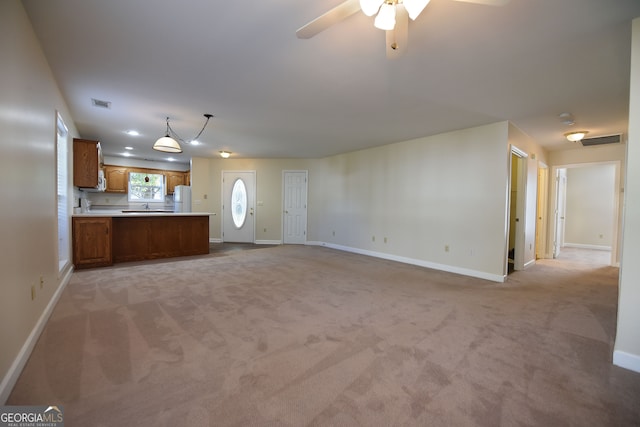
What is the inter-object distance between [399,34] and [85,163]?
209 inches

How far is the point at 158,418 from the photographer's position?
4.62ft

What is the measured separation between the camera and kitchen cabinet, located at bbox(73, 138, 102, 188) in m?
4.49

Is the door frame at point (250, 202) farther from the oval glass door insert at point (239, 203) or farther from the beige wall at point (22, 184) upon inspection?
the beige wall at point (22, 184)

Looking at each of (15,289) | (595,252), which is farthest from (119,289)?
(595,252)

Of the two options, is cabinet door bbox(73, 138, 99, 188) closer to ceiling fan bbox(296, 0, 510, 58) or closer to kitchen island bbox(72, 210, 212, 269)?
kitchen island bbox(72, 210, 212, 269)

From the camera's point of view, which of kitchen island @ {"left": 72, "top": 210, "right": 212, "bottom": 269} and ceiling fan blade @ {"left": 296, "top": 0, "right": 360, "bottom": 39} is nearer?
ceiling fan blade @ {"left": 296, "top": 0, "right": 360, "bottom": 39}

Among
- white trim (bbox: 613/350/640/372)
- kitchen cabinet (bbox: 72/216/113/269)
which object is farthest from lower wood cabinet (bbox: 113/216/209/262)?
white trim (bbox: 613/350/640/372)

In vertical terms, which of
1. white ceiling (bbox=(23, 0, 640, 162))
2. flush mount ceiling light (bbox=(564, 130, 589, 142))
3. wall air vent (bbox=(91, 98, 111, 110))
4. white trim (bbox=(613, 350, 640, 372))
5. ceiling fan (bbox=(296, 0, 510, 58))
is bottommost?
white trim (bbox=(613, 350, 640, 372))

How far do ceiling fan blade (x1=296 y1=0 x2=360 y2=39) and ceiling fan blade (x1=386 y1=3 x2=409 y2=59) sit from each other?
0.98ft

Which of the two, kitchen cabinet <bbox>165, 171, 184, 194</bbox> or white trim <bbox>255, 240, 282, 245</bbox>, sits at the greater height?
kitchen cabinet <bbox>165, 171, 184, 194</bbox>

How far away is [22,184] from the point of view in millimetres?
1994

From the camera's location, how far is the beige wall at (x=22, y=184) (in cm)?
165

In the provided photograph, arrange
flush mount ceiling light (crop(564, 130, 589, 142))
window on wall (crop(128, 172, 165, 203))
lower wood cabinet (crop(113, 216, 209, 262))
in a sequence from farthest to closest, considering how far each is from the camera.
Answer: window on wall (crop(128, 172, 165, 203)), lower wood cabinet (crop(113, 216, 209, 262)), flush mount ceiling light (crop(564, 130, 589, 142))

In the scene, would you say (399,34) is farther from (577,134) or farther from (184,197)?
(184,197)
